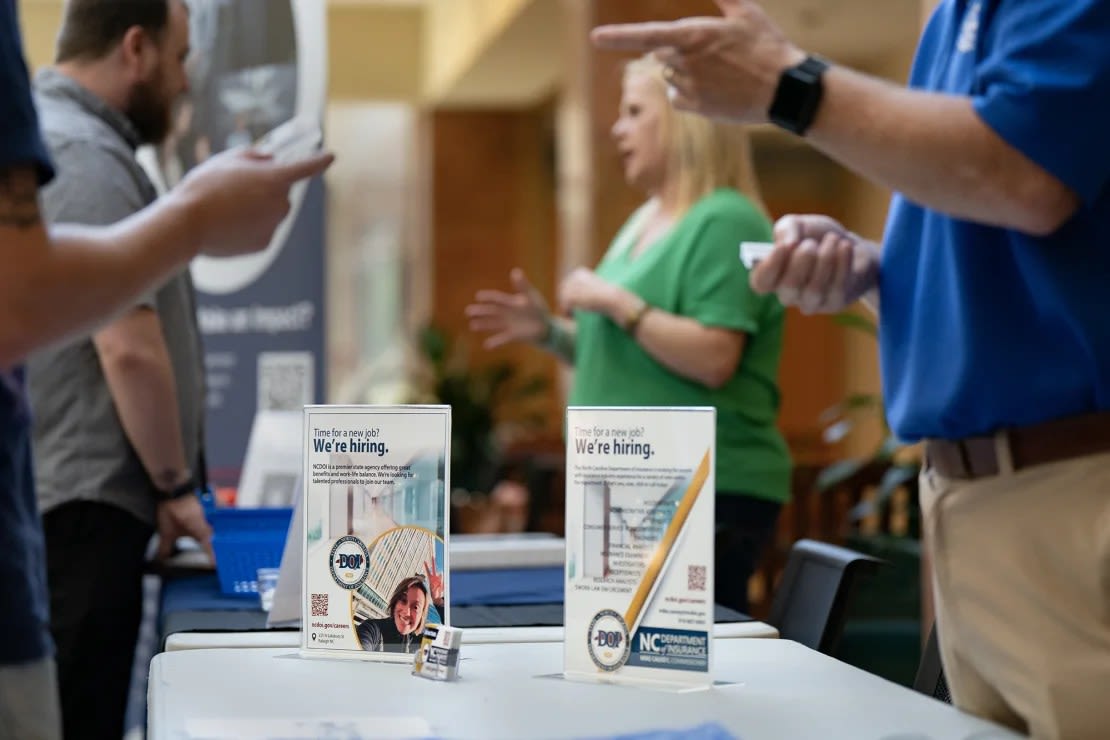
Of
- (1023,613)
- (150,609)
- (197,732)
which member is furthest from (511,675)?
(150,609)

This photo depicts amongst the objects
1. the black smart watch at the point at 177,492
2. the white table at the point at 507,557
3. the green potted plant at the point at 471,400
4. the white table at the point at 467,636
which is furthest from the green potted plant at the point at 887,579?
the green potted plant at the point at 471,400

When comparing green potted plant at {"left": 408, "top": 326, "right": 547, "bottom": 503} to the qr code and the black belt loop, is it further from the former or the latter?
the black belt loop

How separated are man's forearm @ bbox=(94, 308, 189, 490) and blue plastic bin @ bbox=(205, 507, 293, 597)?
0.24m

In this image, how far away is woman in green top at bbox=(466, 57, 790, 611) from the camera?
2.45 metres

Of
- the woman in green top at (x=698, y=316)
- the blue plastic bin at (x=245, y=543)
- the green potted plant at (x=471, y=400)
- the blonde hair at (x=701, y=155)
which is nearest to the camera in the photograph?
the blue plastic bin at (x=245, y=543)

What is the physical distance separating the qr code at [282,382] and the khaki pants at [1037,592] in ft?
9.13

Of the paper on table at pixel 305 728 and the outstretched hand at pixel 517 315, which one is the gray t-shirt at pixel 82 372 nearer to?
the outstretched hand at pixel 517 315

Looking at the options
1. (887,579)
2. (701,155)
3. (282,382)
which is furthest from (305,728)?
(887,579)

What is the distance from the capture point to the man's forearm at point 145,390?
211 centimetres

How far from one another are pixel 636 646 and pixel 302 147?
1546 millimetres

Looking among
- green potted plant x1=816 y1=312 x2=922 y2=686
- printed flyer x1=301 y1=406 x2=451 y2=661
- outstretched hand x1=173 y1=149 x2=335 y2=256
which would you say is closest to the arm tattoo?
outstretched hand x1=173 y1=149 x2=335 y2=256

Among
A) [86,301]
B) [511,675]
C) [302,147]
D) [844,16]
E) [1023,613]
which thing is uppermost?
[844,16]

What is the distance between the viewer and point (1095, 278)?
1.09 m

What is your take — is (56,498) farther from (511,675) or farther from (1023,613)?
(1023,613)
